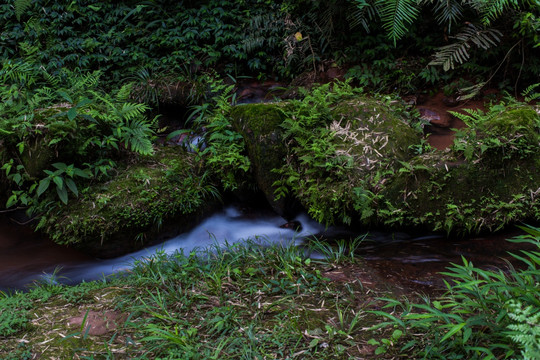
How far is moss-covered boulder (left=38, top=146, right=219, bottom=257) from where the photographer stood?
4.47 meters

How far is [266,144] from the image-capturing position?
4.54 m

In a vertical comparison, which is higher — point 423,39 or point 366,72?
point 423,39

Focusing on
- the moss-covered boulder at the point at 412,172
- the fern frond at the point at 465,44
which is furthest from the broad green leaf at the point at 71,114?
the fern frond at the point at 465,44

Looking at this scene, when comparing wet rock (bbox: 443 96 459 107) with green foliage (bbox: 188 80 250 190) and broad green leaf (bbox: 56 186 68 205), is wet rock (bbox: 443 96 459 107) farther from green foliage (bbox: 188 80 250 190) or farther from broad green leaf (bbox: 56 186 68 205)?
broad green leaf (bbox: 56 186 68 205)

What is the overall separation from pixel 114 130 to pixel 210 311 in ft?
10.0

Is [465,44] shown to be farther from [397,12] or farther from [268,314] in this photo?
[268,314]

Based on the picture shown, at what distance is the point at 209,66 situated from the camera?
679cm

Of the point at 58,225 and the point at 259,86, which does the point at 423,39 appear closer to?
the point at 259,86

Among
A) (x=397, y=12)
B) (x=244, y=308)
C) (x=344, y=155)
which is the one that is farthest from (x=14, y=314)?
(x=397, y=12)

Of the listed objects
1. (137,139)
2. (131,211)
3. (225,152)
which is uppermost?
(137,139)

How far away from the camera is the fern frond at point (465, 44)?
5148 millimetres

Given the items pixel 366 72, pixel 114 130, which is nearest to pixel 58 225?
pixel 114 130

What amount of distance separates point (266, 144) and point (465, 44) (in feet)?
10.1

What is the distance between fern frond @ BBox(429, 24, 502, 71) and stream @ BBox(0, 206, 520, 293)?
2644 mm
